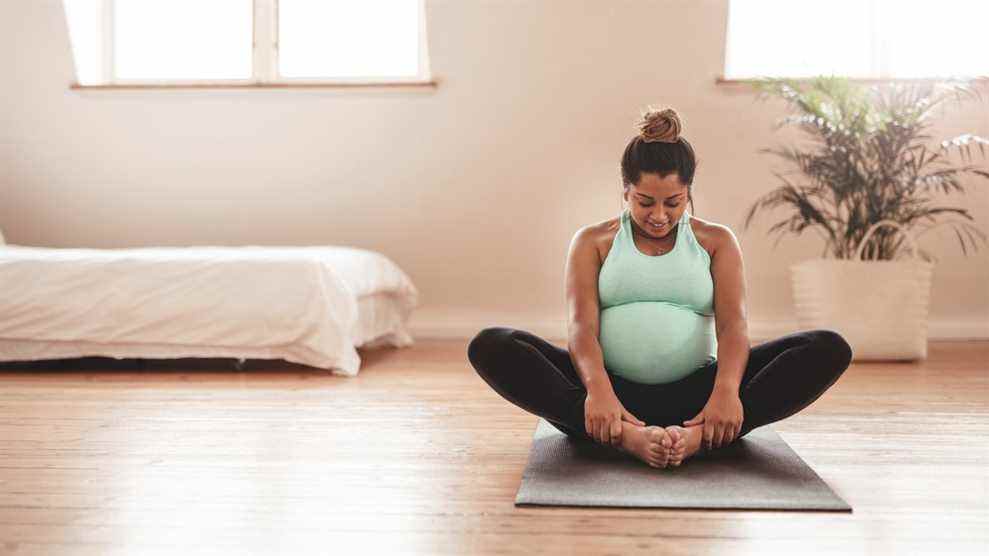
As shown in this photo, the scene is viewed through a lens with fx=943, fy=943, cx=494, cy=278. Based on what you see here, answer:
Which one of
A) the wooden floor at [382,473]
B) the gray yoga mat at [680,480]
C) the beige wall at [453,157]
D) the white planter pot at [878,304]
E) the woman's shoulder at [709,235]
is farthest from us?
the beige wall at [453,157]

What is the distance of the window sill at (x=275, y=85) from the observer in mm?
4273

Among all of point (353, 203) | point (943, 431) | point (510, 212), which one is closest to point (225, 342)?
point (353, 203)

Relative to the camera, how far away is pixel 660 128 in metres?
1.85

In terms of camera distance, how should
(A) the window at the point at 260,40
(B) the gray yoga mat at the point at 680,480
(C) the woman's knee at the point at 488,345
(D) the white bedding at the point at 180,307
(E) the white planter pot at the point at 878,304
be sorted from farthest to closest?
1. (A) the window at the point at 260,40
2. (E) the white planter pot at the point at 878,304
3. (D) the white bedding at the point at 180,307
4. (C) the woman's knee at the point at 488,345
5. (B) the gray yoga mat at the point at 680,480

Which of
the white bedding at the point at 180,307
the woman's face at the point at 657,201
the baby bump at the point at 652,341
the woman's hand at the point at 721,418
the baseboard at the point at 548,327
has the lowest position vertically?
the baseboard at the point at 548,327

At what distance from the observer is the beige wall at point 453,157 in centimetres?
419

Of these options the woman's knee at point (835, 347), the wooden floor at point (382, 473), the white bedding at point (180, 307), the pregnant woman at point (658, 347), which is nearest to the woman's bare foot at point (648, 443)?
the pregnant woman at point (658, 347)

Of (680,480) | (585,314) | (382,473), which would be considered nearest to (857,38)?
(585,314)

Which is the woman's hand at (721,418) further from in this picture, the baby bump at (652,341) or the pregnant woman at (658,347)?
the baby bump at (652,341)

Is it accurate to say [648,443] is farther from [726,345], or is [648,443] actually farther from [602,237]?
[602,237]

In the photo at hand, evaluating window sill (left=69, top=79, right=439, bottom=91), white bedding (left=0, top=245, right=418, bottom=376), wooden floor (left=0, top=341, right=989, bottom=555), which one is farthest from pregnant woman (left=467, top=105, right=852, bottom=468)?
window sill (left=69, top=79, right=439, bottom=91)

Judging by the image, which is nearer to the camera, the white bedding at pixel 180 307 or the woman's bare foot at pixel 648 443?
the woman's bare foot at pixel 648 443

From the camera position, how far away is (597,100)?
425cm

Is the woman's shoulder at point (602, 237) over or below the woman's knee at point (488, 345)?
over
